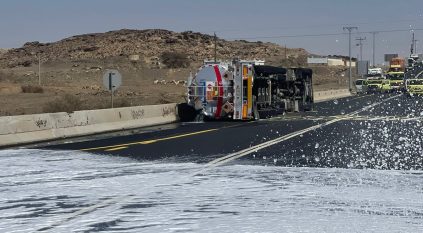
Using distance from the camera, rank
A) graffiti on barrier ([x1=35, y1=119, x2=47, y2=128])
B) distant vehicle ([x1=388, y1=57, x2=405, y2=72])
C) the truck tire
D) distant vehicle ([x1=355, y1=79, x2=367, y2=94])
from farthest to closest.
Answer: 1. distant vehicle ([x1=388, y1=57, x2=405, y2=72])
2. distant vehicle ([x1=355, y1=79, x2=367, y2=94])
3. the truck tire
4. graffiti on barrier ([x1=35, y1=119, x2=47, y2=128])

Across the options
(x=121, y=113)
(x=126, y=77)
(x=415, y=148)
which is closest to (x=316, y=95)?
(x=121, y=113)

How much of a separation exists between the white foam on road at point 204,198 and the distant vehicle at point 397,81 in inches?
2960

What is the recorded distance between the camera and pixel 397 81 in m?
83.9

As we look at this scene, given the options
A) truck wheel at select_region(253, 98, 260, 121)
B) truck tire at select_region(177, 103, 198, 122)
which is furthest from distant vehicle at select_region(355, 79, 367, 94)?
truck tire at select_region(177, 103, 198, 122)

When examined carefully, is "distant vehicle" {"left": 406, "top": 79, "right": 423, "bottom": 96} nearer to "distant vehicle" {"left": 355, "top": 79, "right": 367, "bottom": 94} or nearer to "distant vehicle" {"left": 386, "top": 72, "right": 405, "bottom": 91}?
"distant vehicle" {"left": 386, "top": 72, "right": 405, "bottom": 91}

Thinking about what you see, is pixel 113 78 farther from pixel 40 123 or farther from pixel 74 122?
pixel 40 123

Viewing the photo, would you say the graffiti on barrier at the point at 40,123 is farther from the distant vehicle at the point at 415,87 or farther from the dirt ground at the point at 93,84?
the distant vehicle at the point at 415,87

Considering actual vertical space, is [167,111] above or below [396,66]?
below

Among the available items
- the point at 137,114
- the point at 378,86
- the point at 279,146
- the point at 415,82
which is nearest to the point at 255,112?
the point at 137,114

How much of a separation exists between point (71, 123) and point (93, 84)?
7681 centimetres

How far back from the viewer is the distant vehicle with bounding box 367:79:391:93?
8350cm

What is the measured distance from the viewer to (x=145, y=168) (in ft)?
40.7

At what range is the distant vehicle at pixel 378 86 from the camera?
3287 inches

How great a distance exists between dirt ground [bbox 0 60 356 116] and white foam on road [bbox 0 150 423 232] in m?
28.6
